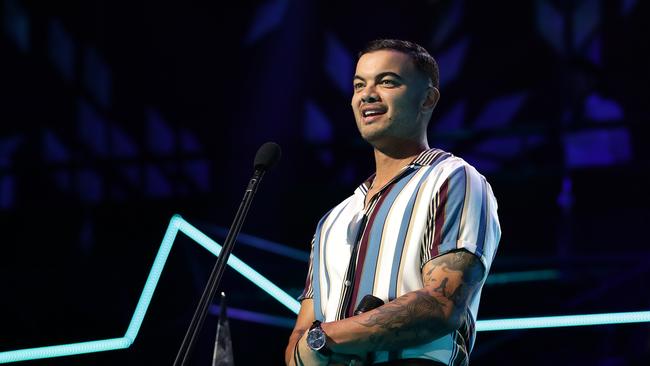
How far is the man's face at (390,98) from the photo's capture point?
7.29 feet

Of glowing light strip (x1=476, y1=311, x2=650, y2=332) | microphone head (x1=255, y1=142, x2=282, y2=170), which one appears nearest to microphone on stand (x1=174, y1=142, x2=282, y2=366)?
microphone head (x1=255, y1=142, x2=282, y2=170)

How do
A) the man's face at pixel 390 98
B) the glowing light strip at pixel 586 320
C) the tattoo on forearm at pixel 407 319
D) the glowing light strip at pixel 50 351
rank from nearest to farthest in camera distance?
the tattoo on forearm at pixel 407 319 → the man's face at pixel 390 98 → the glowing light strip at pixel 586 320 → the glowing light strip at pixel 50 351

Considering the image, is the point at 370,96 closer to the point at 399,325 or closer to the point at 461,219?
the point at 461,219

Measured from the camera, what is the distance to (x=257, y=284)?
10.2 feet

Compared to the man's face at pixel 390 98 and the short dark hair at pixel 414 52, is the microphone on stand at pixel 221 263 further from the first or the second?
the short dark hair at pixel 414 52

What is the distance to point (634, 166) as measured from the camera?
5.44 m

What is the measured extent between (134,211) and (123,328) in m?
1.41

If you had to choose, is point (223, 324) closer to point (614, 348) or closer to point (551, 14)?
point (614, 348)

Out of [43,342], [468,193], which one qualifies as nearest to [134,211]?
[43,342]

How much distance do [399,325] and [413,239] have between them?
24cm

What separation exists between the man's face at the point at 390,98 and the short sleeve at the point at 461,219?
0.78ft

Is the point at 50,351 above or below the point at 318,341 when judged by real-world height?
below

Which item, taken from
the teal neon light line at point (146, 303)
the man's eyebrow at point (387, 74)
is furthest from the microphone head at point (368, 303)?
the teal neon light line at point (146, 303)

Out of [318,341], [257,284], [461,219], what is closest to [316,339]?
[318,341]
